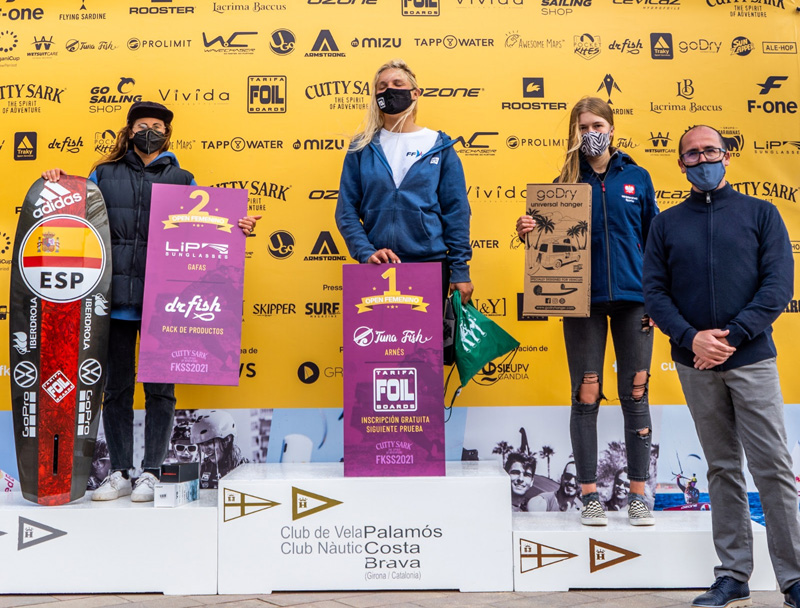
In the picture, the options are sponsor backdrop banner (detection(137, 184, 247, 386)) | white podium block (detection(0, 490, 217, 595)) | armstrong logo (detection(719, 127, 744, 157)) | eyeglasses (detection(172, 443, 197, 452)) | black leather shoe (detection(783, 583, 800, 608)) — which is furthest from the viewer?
armstrong logo (detection(719, 127, 744, 157))

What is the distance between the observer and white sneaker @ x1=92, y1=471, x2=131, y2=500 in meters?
3.03

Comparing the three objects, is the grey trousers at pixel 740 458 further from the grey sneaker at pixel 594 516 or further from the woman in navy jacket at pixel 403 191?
the woman in navy jacket at pixel 403 191

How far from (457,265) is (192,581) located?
1.57 m

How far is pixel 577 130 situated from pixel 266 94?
158 centimetres

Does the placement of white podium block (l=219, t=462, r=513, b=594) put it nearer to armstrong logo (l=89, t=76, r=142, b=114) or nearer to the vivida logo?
the vivida logo

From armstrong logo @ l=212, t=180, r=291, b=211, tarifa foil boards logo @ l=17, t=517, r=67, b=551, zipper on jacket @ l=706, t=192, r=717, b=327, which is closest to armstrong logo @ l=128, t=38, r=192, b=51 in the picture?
armstrong logo @ l=212, t=180, r=291, b=211

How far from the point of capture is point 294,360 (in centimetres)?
372

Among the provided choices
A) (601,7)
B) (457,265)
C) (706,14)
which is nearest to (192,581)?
(457,265)

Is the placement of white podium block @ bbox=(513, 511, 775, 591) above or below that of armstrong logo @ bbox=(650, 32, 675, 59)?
below

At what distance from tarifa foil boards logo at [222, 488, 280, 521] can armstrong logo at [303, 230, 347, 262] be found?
4.33 feet

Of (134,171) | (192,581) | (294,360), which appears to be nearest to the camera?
(192,581)

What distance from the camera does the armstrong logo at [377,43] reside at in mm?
3801

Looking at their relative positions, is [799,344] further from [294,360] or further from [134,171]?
[134,171]

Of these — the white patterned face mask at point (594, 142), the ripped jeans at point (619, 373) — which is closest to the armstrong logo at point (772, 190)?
the white patterned face mask at point (594, 142)
